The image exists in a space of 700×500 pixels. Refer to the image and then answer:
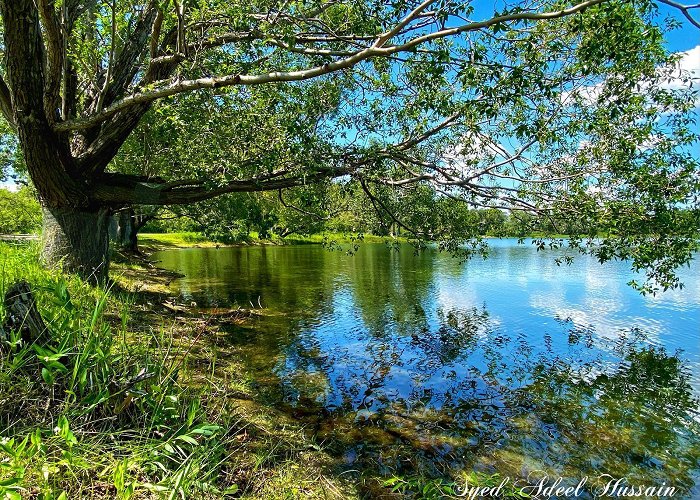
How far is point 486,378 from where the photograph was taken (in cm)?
943

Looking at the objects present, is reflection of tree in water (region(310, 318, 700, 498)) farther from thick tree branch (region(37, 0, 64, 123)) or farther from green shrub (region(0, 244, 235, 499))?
thick tree branch (region(37, 0, 64, 123))

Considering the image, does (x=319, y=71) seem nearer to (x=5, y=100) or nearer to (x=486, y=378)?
(x=486, y=378)

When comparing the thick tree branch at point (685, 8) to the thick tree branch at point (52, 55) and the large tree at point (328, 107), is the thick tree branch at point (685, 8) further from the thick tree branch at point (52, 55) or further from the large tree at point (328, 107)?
the thick tree branch at point (52, 55)

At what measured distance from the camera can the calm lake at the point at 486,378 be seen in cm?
605

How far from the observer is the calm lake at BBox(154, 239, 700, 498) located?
19.8ft

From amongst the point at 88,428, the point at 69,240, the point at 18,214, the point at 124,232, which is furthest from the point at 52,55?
the point at 18,214

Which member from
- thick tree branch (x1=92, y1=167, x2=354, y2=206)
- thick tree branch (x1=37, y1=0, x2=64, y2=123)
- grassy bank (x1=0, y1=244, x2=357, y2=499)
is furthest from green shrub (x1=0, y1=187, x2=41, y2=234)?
grassy bank (x1=0, y1=244, x2=357, y2=499)

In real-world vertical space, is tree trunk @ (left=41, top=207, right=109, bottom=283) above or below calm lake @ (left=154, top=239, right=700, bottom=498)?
above

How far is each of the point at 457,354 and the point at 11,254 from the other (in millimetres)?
11460

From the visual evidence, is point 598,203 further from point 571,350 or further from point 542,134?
point 571,350

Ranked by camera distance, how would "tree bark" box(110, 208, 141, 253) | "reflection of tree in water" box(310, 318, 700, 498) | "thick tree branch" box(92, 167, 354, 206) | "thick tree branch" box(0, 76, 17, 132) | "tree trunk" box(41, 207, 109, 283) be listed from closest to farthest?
1. "reflection of tree in water" box(310, 318, 700, 498)
2. "thick tree branch" box(0, 76, 17, 132)
3. "tree trunk" box(41, 207, 109, 283)
4. "thick tree branch" box(92, 167, 354, 206)
5. "tree bark" box(110, 208, 141, 253)

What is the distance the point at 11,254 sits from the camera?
956 cm

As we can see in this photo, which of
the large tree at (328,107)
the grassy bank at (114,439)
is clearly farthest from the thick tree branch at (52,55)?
the grassy bank at (114,439)

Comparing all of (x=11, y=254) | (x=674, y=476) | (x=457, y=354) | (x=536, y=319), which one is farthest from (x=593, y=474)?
(x=11, y=254)
